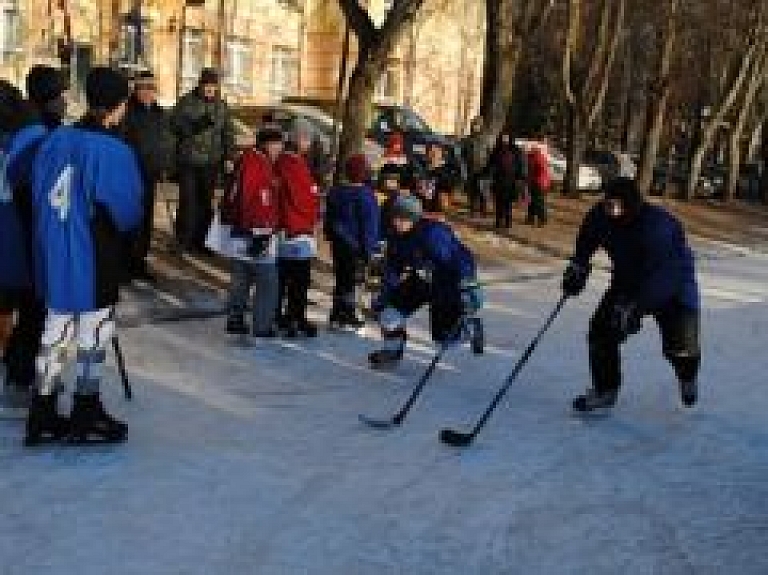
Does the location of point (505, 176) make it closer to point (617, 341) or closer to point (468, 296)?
point (468, 296)

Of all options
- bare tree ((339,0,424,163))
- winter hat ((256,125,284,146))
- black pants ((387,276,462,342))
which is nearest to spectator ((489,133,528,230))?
bare tree ((339,0,424,163))

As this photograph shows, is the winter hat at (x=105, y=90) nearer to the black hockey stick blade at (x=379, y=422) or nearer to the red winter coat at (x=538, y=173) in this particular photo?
the black hockey stick blade at (x=379, y=422)

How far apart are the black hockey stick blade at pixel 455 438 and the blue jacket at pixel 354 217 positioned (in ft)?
11.1

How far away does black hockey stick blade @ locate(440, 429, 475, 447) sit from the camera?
7.76m

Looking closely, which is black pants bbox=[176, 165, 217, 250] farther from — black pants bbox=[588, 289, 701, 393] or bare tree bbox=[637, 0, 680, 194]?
bare tree bbox=[637, 0, 680, 194]

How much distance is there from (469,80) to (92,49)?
18620 mm

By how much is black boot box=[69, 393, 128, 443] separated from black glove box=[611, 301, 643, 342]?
10.6 feet

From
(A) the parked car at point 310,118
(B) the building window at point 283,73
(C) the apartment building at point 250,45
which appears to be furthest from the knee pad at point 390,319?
(B) the building window at point 283,73

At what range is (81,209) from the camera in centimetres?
657

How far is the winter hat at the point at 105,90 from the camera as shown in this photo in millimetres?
6660

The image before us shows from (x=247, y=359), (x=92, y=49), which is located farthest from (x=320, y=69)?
(x=247, y=359)

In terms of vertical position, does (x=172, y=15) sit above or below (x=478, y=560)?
above

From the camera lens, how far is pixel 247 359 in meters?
Answer: 9.72

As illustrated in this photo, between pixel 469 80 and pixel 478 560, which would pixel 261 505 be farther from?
pixel 469 80
